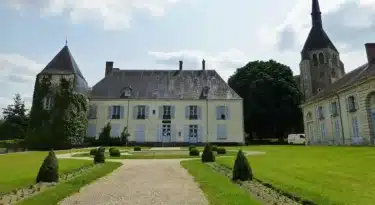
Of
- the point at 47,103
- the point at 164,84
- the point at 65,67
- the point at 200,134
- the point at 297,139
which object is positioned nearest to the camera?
the point at 47,103

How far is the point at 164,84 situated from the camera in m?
37.4

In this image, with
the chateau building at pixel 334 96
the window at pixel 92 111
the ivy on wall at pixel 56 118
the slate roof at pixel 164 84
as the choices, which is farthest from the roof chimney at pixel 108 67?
the chateau building at pixel 334 96

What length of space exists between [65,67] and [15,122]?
873 inches

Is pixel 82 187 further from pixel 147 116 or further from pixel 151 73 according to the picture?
pixel 151 73

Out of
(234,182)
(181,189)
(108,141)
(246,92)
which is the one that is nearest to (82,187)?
(181,189)

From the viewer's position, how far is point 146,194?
22.9 feet

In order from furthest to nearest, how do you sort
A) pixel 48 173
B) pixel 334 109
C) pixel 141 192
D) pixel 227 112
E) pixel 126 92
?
pixel 126 92
pixel 227 112
pixel 334 109
pixel 48 173
pixel 141 192

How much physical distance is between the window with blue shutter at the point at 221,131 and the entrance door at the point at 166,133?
574cm

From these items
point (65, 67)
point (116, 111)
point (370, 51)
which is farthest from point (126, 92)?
point (370, 51)

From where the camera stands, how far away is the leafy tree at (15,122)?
150 feet

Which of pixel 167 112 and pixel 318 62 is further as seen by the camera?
pixel 318 62

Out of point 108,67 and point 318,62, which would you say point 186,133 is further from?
point 318,62

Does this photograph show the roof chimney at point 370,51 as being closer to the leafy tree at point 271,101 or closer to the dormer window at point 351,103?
the dormer window at point 351,103

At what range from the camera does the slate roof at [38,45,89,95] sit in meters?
31.9
